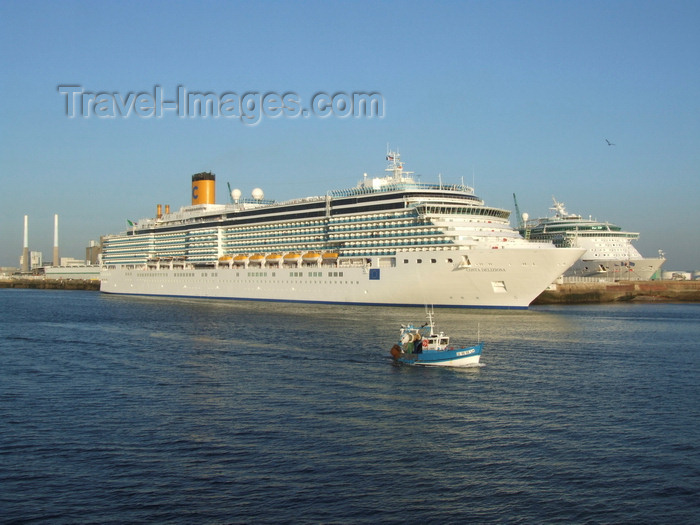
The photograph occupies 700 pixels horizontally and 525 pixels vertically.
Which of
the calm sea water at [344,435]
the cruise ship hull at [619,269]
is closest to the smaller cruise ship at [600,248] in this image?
the cruise ship hull at [619,269]

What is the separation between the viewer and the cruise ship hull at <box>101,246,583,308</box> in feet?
200

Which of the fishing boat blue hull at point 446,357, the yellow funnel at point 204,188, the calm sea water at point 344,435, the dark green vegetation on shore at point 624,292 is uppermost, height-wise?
the yellow funnel at point 204,188

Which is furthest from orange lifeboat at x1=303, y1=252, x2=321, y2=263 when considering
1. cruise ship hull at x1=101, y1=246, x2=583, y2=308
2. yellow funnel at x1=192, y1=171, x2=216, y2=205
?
Answer: yellow funnel at x1=192, y1=171, x2=216, y2=205

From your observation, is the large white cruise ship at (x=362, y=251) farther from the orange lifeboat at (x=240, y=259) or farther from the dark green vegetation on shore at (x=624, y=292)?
the dark green vegetation on shore at (x=624, y=292)

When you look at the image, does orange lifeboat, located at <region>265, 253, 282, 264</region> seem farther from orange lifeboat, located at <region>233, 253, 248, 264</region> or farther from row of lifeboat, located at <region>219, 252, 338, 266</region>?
orange lifeboat, located at <region>233, 253, 248, 264</region>

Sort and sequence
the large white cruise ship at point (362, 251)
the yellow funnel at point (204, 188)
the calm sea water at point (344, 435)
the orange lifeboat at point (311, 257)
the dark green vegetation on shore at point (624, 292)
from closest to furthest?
the calm sea water at point (344, 435) < the large white cruise ship at point (362, 251) < the orange lifeboat at point (311, 257) < the dark green vegetation on shore at point (624, 292) < the yellow funnel at point (204, 188)

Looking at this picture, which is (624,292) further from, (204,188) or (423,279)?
(204,188)

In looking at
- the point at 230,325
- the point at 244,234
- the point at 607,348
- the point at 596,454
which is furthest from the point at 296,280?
the point at 596,454

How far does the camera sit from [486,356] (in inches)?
1451

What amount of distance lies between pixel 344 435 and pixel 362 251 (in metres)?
52.2

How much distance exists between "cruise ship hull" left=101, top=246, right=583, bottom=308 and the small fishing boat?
1051 inches

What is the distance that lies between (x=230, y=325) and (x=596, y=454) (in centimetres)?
3810

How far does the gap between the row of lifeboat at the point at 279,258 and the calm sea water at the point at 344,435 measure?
3643 centimetres

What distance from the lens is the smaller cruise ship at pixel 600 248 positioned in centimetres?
11225
